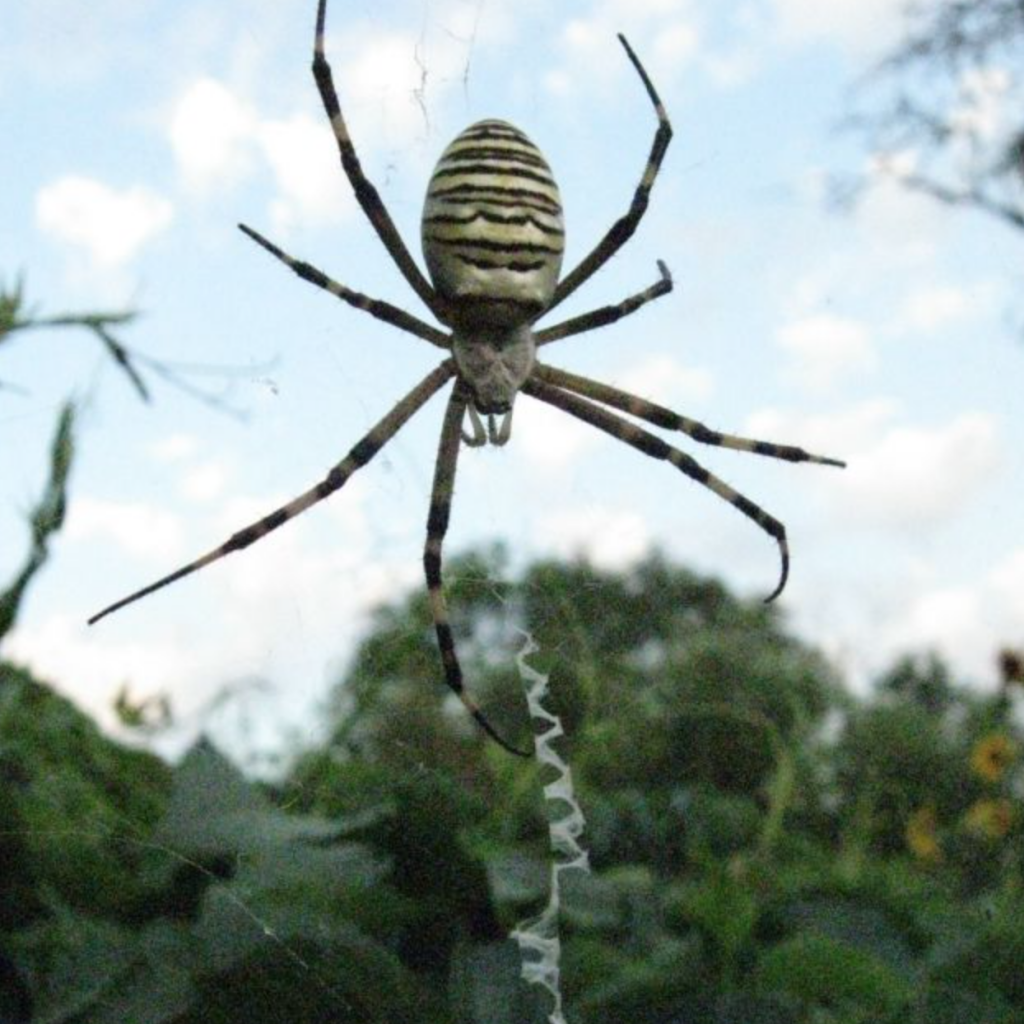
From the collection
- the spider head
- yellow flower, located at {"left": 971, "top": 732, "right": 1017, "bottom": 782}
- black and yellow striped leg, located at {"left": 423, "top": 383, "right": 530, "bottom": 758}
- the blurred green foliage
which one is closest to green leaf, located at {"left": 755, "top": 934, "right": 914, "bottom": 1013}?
the blurred green foliage

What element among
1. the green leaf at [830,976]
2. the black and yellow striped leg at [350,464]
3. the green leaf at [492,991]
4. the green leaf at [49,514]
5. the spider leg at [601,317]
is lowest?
the green leaf at [492,991]

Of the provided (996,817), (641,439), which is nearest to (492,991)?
(641,439)

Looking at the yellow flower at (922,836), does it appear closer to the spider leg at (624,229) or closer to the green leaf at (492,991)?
the spider leg at (624,229)

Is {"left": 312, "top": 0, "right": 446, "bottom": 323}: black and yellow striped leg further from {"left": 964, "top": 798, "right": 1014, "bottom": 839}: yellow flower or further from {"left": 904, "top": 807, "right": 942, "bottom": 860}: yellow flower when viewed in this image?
{"left": 904, "top": 807, "right": 942, "bottom": 860}: yellow flower

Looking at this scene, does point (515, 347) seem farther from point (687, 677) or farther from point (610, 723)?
point (687, 677)

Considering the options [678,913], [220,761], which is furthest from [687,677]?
[220,761]

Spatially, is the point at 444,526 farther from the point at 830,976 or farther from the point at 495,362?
the point at 830,976

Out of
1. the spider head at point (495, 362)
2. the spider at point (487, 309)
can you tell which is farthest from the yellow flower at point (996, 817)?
the spider head at point (495, 362)
